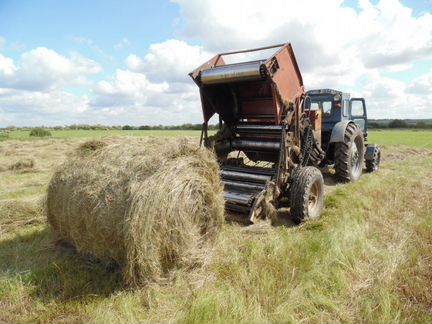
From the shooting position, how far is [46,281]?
3.99 m

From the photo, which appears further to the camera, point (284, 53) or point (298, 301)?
point (284, 53)

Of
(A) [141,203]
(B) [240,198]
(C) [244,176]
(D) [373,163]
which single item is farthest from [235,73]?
(D) [373,163]

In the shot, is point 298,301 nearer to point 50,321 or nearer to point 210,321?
point 210,321

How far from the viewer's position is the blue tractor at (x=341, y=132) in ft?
28.7

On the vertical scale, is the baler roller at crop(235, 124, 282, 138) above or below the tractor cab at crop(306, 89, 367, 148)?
below

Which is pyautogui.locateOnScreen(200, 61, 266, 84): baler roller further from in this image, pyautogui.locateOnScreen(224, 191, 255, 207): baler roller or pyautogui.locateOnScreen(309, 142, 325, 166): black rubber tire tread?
pyautogui.locateOnScreen(309, 142, 325, 166): black rubber tire tread

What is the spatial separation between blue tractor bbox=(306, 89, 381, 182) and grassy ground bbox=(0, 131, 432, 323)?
2.93m

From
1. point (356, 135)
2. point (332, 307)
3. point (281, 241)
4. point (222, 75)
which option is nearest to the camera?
point (332, 307)

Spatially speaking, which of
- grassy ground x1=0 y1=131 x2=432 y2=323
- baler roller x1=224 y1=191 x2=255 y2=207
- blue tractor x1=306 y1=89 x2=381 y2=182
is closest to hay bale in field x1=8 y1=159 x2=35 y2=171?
grassy ground x1=0 y1=131 x2=432 y2=323

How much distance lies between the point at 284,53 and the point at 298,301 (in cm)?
453

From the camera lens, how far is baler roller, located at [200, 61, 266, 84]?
240 inches

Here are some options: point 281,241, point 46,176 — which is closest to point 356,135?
point 281,241

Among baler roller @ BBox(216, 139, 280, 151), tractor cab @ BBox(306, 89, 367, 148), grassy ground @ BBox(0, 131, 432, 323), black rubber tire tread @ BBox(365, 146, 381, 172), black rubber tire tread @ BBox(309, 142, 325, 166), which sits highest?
tractor cab @ BBox(306, 89, 367, 148)

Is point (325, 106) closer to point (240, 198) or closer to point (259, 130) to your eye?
point (259, 130)
